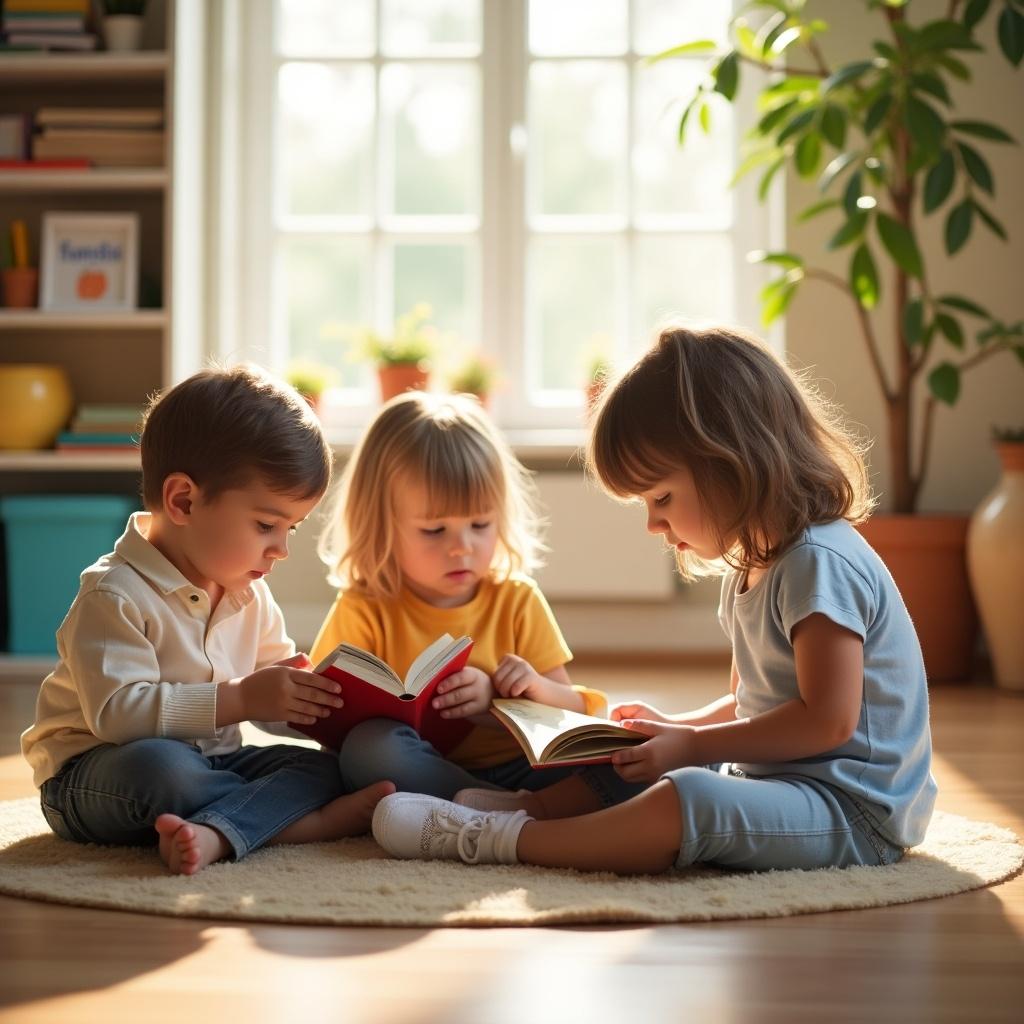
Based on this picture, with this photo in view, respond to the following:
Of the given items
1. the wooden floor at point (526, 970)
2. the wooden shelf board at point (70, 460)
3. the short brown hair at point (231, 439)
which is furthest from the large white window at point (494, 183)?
the wooden floor at point (526, 970)

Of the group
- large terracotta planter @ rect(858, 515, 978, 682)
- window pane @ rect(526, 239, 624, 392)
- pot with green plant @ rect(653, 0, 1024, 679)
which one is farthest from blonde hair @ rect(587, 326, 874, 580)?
window pane @ rect(526, 239, 624, 392)

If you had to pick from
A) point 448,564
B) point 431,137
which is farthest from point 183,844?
point 431,137

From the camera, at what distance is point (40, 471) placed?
3.69 m

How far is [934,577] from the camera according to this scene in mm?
3215

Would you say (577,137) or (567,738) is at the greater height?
(577,137)

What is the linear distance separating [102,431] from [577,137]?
1518 mm

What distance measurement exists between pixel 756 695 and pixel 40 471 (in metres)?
2.62

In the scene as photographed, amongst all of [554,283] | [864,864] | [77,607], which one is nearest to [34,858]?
[77,607]

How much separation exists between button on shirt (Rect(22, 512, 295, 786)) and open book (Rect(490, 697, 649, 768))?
1.20 ft

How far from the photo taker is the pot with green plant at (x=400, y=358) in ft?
12.0

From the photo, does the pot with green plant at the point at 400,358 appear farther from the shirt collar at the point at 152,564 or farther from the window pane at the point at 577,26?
the shirt collar at the point at 152,564

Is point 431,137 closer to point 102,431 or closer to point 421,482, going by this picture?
point 102,431

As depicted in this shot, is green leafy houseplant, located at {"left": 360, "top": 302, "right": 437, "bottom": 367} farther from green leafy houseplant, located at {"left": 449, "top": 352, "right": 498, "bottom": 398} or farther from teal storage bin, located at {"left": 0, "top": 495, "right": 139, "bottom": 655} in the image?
teal storage bin, located at {"left": 0, "top": 495, "right": 139, "bottom": 655}

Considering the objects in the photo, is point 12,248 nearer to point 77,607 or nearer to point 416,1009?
point 77,607
